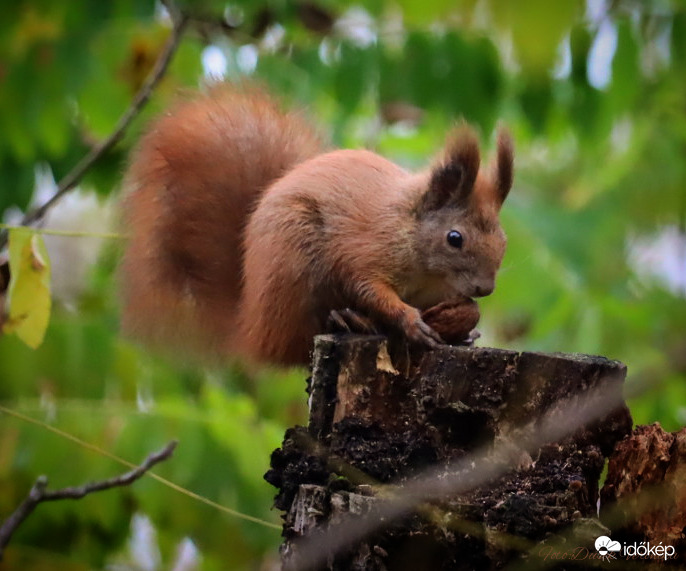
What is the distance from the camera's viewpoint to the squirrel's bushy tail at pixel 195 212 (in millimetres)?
2506

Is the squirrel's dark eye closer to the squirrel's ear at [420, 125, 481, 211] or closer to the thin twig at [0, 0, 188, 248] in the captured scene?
the squirrel's ear at [420, 125, 481, 211]

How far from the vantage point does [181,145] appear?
2541mm

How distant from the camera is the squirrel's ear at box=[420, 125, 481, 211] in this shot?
2.27m

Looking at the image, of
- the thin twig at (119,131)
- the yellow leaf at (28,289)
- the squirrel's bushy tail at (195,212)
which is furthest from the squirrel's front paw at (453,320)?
the thin twig at (119,131)

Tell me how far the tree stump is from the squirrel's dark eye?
1.69 ft

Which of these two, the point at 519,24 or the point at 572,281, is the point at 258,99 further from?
the point at 519,24

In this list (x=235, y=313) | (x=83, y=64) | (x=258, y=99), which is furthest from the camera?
(x=83, y=64)

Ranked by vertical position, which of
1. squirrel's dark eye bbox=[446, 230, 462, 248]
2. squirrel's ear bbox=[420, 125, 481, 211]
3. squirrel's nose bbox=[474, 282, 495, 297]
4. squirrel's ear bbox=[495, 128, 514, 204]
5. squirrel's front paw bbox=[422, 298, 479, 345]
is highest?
squirrel's ear bbox=[495, 128, 514, 204]

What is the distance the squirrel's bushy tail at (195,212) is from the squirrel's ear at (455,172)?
43 cm

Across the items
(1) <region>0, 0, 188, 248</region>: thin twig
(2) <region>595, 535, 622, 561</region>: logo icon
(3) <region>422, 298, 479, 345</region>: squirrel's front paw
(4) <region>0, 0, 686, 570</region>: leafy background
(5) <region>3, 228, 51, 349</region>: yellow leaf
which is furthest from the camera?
(4) <region>0, 0, 686, 570</region>: leafy background

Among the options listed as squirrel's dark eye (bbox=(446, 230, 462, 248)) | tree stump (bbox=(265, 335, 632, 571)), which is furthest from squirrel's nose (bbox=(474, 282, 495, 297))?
tree stump (bbox=(265, 335, 632, 571))

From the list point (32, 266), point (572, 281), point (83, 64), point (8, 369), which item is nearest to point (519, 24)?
point (32, 266)

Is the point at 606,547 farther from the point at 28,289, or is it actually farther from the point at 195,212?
the point at 195,212

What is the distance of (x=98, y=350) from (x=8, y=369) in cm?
32
